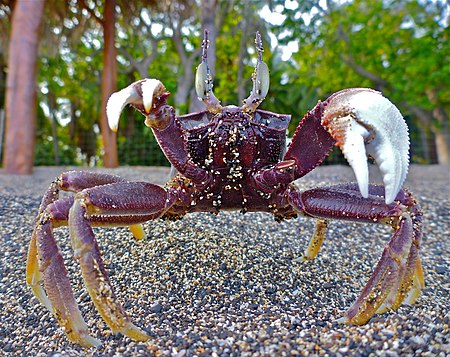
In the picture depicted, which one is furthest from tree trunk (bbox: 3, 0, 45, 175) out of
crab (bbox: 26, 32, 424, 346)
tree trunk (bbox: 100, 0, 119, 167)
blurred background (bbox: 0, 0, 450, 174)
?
crab (bbox: 26, 32, 424, 346)

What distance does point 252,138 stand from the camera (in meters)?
1.72

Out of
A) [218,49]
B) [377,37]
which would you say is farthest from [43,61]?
[377,37]

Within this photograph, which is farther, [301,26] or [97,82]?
[97,82]

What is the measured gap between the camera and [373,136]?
4.31 feet

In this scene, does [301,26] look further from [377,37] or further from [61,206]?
[61,206]

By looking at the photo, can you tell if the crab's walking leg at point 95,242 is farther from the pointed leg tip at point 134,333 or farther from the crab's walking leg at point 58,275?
the crab's walking leg at point 58,275

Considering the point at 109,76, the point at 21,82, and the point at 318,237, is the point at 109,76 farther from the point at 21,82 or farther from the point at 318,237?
the point at 318,237

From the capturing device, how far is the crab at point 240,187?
52.6 inches

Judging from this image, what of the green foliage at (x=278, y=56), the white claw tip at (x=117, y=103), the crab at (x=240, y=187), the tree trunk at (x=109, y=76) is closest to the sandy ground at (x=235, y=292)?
the crab at (x=240, y=187)

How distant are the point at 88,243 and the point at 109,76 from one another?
6229mm

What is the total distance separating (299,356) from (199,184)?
723 mm

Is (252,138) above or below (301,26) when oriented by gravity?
below

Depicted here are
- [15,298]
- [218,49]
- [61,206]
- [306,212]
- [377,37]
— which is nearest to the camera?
[61,206]

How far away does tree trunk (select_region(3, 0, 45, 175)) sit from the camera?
18.8 feet
